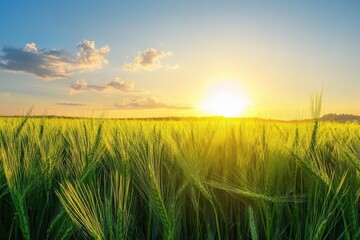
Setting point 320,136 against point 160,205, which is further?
point 320,136

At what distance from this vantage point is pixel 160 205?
81 cm

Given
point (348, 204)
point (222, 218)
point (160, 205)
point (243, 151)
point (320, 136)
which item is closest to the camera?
point (160, 205)

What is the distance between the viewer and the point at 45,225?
118 cm

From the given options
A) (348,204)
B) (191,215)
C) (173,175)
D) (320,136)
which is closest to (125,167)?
(173,175)

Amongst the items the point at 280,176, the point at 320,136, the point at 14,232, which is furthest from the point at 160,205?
the point at 320,136

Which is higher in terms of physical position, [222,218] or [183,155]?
[183,155]

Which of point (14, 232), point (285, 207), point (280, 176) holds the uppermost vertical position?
point (280, 176)

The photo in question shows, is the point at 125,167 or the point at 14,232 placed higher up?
the point at 125,167

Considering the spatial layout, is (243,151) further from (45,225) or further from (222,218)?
(45,225)

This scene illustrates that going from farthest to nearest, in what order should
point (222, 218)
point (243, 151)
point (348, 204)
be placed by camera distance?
point (243, 151) < point (222, 218) < point (348, 204)

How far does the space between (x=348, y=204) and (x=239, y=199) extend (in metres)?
0.34

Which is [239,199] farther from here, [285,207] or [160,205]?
[160,205]

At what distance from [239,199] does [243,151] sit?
267 mm

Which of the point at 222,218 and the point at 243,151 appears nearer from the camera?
the point at 222,218
